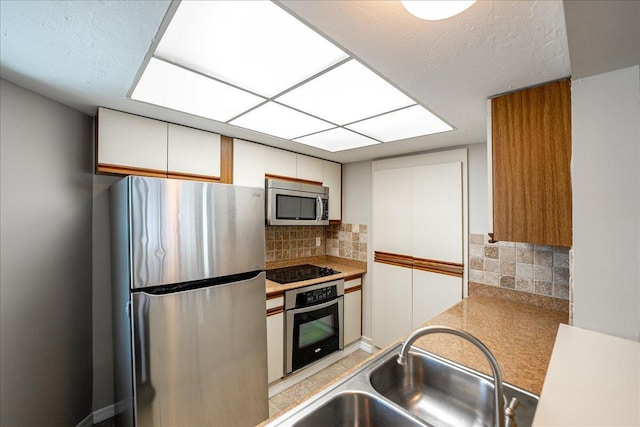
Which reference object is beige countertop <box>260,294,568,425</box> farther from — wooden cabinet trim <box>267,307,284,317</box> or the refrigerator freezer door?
wooden cabinet trim <box>267,307,284,317</box>

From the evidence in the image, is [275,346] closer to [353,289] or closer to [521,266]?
[353,289]

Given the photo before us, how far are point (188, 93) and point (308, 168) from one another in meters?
1.50

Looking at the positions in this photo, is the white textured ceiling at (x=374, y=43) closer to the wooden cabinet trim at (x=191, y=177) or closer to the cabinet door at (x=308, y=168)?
the wooden cabinet trim at (x=191, y=177)

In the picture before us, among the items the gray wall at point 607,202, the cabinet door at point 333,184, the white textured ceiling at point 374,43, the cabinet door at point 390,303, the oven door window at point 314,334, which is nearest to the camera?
the white textured ceiling at point 374,43

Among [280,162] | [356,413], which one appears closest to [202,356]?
[356,413]

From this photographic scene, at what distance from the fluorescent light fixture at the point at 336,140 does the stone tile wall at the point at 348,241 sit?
3.34 ft

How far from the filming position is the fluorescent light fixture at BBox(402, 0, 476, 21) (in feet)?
2.17

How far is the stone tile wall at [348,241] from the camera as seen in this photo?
9.82 ft

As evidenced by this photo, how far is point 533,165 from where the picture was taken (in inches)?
48.4

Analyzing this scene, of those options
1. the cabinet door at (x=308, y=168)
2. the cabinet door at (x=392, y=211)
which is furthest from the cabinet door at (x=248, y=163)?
the cabinet door at (x=392, y=211)

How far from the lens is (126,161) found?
1.62 meters

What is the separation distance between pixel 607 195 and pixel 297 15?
130 cm

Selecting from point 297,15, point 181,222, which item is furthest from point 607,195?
point 181,222

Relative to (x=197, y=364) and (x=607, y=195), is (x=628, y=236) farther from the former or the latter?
(x=197, y=364)
